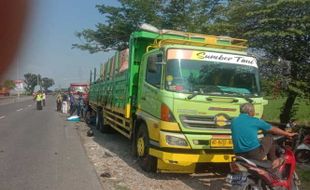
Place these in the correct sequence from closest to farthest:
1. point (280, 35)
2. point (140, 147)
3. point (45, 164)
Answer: point (140, 147)
point (45, 164)
point (280, 35)

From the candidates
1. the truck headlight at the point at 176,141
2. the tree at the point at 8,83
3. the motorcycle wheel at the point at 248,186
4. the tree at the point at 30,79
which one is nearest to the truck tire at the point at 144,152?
the truck headlight at the point at 176,141

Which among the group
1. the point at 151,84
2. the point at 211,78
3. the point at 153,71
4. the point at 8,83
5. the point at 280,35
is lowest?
the point at 8,83

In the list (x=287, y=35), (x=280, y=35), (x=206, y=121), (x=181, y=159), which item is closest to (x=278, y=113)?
(x=287, y=35)

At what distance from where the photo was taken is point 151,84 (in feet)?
28.3

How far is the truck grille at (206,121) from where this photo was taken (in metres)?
7.64

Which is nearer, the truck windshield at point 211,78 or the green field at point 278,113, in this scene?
the truck windshield at point 211,78

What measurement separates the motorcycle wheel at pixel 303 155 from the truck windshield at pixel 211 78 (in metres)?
2.78

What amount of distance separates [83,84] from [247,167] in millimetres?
31591

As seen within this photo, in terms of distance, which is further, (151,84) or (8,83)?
(151,84)

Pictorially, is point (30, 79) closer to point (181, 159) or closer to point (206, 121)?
point (181, 159)

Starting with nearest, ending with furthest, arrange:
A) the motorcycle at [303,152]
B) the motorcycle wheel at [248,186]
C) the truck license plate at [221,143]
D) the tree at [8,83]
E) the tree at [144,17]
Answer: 1. the tree at [8,83]
2. the motorcycle wheel at [248,186]
3. the truck license plate at [221,143]
4. the motorcycle at [303,152]
5. the tree at [144,17]

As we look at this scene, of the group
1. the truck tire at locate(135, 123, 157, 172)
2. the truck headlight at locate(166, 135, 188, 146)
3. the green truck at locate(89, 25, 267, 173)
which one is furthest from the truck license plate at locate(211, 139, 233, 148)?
the truck tire at locate(135, 123, 157, 172)

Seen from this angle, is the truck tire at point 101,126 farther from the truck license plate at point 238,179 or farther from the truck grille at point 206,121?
the truck license plate at point 238,179

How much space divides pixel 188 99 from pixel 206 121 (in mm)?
496
